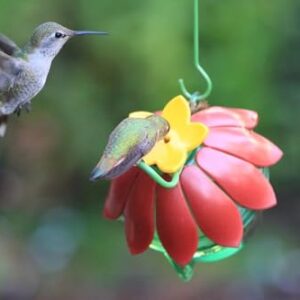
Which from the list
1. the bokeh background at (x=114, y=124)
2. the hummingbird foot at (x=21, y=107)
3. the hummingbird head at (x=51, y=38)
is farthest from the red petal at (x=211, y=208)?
the bokeh background at (x=114, y=124)

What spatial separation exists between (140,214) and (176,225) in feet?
0.25

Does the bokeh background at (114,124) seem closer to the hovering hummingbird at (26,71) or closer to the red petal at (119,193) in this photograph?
the red petal at (119,193)

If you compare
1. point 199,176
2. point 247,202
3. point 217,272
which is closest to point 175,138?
point 199,176

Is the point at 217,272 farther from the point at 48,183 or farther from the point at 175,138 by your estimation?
the point at 175,138

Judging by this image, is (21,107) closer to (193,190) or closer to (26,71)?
(26,71)

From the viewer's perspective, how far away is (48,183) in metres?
4.47

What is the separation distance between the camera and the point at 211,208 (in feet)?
5.79

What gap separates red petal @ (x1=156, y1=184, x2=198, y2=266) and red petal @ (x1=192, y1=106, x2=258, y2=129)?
0.18m

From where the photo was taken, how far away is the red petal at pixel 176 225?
176 centimetres

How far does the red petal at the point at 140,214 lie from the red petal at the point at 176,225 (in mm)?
17

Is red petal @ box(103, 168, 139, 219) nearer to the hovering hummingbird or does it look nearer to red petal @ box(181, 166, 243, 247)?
red petal @ box(181, 166, 243, 247)

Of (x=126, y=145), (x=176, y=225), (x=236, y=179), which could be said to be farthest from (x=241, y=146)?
(x=126, y=145)

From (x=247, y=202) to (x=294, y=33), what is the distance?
2.60 m

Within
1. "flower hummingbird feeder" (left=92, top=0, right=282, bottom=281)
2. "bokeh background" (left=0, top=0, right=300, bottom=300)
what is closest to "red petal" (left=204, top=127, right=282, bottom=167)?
"flower hummingbird feeder" (left=92, top=0, right=282, bottom=281)
